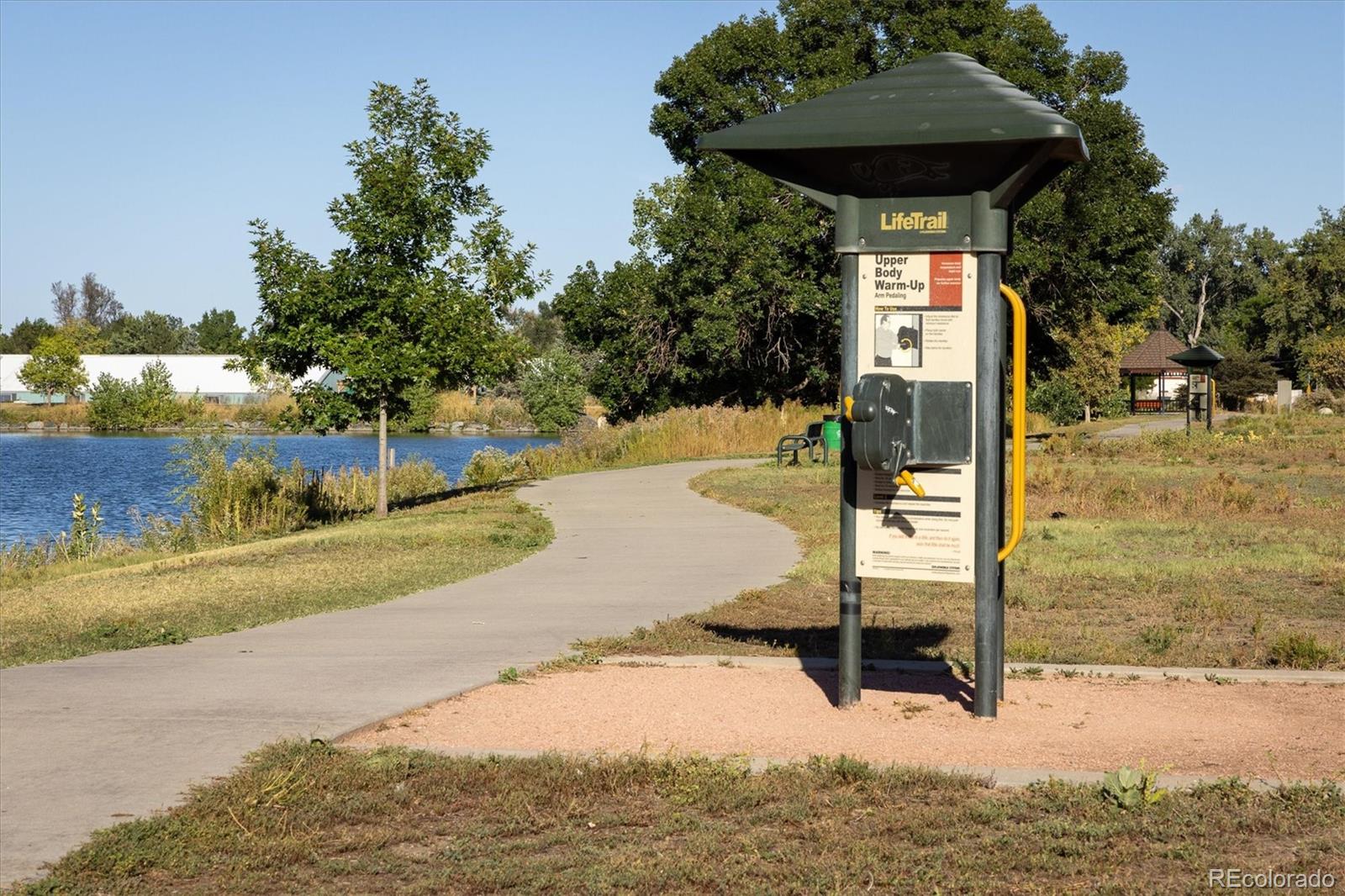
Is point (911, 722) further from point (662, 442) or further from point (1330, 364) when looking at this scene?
point (1330, 364)

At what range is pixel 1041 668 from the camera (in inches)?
348

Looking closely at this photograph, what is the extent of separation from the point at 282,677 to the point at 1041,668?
4734mm

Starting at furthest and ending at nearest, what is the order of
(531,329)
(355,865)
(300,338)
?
(531,329) < (300,338) < (355,865)

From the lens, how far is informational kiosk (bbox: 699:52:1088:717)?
737cm

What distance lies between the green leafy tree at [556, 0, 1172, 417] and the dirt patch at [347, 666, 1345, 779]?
32.3 metres

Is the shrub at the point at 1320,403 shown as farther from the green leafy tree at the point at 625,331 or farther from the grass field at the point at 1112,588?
the grass field at the point at 1112,588

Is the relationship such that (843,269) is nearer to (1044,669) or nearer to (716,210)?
(1044,669)

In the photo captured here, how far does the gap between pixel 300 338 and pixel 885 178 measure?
15.4 metres

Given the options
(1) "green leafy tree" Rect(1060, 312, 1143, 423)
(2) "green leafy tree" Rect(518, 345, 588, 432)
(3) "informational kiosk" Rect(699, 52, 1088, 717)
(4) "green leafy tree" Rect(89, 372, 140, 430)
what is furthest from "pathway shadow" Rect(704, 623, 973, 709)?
(4) "green leafy tree" Rect(89, 372, 140, 430)

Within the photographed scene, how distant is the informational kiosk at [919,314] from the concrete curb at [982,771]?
A: 120 cm

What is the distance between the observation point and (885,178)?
766 centimetres

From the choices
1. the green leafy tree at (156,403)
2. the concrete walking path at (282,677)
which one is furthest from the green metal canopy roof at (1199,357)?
the green leafy tree at (156,403)

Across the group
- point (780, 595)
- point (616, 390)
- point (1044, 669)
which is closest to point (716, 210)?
point (616, 390)

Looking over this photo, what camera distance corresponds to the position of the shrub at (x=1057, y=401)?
5444 centimetres
